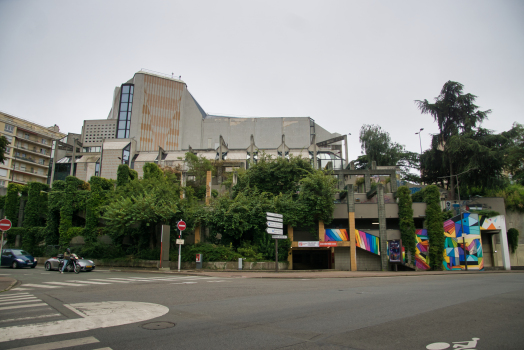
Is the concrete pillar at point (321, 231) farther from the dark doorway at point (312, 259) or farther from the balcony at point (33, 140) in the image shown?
the balcony at point (33, 140)

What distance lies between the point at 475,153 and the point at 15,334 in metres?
46.5

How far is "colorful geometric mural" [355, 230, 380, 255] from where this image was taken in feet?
107

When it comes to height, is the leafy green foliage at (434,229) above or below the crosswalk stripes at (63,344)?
above

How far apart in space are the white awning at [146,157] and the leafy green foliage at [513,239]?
57716 millimetres

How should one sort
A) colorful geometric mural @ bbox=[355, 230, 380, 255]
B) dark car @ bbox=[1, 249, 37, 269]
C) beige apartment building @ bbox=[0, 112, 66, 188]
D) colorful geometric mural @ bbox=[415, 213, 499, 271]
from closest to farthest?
1. dark car @ bbox=[1, 249, 37, 269]
2. colorful geometric mural @ bbox=[355, 230, 380, 255]
3. colorful geometric mural @ bbox=[415, 213, 499, 271]
4. beige apartment building @ bbox=[0, 112, 66, 188]

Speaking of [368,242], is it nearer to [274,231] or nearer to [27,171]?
[274,231]

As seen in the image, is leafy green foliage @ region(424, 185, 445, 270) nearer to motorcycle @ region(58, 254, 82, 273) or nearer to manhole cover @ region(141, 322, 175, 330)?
motorcycle @ region(58, 254, 82, 273)

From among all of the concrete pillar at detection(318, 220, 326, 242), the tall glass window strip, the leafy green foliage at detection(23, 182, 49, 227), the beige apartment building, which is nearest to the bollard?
the concrete pillar at detection(318, 220, 326, 242)

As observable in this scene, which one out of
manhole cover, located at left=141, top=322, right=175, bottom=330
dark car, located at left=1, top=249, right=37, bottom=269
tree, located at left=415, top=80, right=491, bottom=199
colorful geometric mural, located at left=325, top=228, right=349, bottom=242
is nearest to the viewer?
manhole cover, located at left=141, top=322, right=175, bottom=330

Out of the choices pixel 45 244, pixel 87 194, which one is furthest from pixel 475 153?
pixel 45 244

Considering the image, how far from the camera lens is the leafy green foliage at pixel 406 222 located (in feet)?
107

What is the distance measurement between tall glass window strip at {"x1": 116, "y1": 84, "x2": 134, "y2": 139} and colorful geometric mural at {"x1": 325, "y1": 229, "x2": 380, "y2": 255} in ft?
188

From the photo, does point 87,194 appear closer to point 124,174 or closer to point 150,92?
point 124,174

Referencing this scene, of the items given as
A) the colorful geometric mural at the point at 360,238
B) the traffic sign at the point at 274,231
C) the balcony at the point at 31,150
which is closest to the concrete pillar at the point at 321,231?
the colorful geometric mural at the point at 360,238
